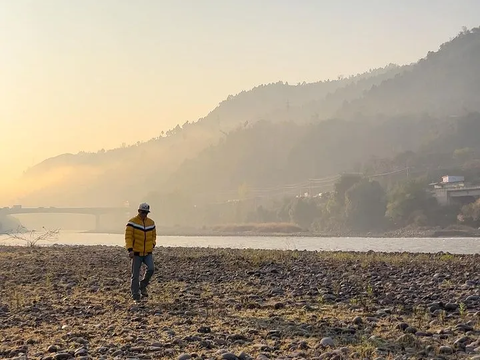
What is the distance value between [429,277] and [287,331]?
10146 millimetres

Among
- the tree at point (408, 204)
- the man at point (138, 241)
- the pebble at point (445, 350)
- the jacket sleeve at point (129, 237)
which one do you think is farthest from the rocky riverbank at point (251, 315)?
the tree at point (408, 204)

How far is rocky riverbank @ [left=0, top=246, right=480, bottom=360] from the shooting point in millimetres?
9945

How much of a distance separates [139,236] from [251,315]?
437cm

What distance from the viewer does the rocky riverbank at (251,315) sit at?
995cm

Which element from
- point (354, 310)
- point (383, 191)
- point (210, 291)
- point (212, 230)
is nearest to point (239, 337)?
point (354, 310)

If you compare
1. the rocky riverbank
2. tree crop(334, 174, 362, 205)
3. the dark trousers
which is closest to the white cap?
the dark trousers

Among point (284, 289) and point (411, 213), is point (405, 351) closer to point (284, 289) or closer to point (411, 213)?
point (284, 289)

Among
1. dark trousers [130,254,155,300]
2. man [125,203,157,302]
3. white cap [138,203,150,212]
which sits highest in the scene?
white cap [138,203,150,212]

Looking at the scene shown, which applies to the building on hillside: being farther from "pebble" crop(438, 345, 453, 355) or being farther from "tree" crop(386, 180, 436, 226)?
"pebble" crop(438, 345, 453, 355)

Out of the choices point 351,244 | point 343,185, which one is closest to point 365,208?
point 343,185

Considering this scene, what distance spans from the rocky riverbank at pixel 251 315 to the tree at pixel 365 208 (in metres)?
122

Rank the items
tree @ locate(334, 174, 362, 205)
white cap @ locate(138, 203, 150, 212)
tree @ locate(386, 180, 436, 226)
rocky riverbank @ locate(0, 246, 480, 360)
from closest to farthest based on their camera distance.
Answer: rocky riverbank @ locate(0, 246, 480, 360) < white cap @ locate(138, 203, 150, 212) < tree @ locate(386, 180, 436, 226) < tree @ locate(334, 174, 362, 205)

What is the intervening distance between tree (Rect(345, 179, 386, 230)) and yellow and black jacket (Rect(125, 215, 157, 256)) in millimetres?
130695

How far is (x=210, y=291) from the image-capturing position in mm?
17875
